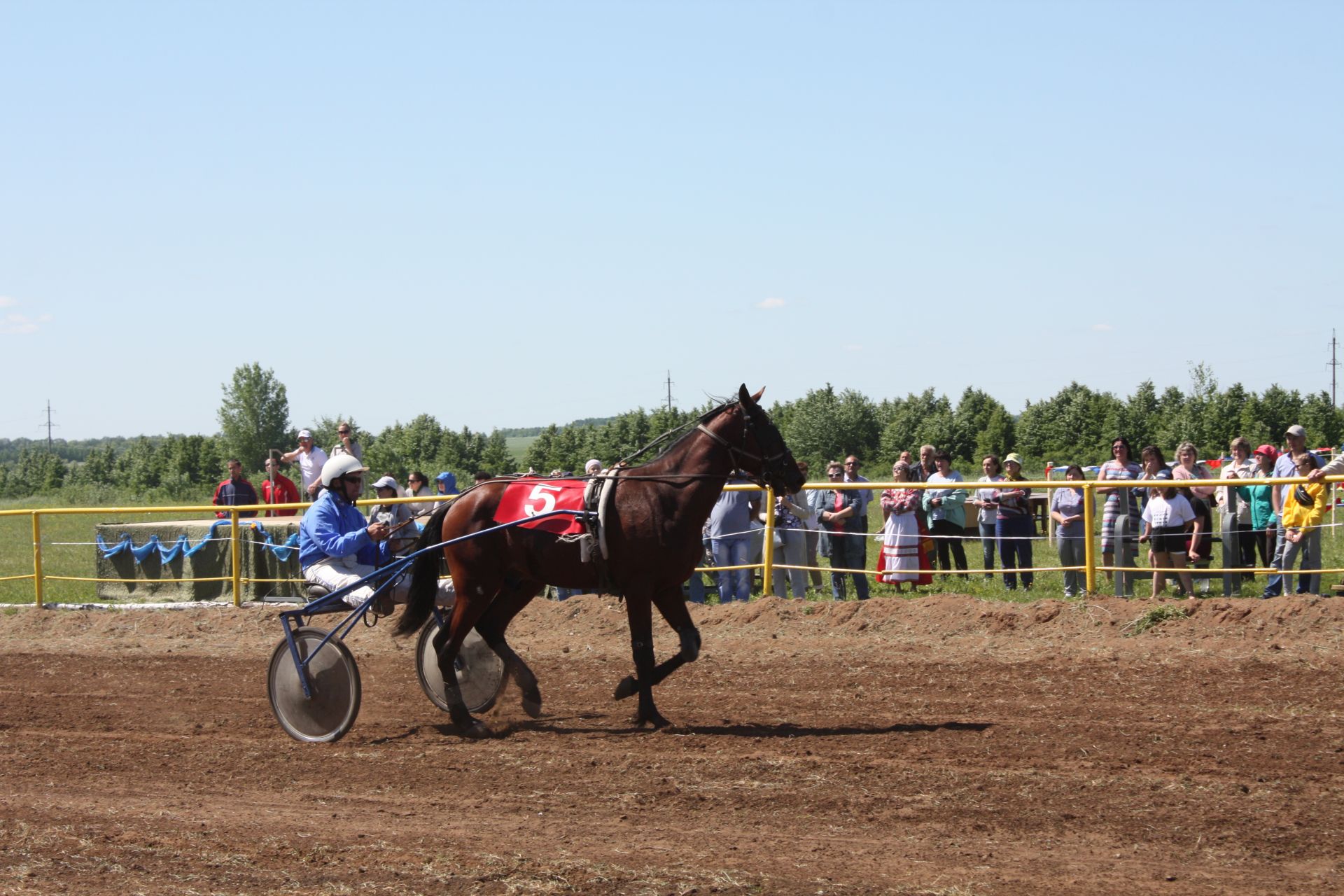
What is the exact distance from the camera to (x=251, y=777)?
7203 millimetres

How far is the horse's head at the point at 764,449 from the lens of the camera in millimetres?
8195

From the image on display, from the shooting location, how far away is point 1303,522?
37.9 ft

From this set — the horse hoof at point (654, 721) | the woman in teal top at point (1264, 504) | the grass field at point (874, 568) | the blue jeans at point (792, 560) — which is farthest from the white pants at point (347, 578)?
the woman in teal top at point (1264, 504)

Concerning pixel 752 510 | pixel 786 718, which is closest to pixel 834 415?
pixel 752 510

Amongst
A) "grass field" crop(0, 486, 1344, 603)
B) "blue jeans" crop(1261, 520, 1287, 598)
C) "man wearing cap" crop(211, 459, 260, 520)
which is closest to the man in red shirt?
"man wearing cap" crop(211, 459, 260, 520)

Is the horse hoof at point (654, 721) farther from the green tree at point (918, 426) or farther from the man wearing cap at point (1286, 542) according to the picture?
the green tree at point (918, 426)

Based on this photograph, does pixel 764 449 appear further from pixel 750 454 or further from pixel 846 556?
pixel 846 556

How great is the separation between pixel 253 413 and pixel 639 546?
111 metres

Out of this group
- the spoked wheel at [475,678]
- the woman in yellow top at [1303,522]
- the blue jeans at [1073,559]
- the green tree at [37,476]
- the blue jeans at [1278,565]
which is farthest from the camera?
the green tree at [37,476]

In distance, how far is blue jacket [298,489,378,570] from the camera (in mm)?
8320

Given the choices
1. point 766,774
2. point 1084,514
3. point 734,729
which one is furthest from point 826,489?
point 766,774

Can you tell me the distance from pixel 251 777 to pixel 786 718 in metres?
3.43

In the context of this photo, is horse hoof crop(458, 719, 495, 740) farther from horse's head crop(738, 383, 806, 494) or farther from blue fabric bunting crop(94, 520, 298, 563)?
blue fabric bunting crop(94, 520, 298, 563)

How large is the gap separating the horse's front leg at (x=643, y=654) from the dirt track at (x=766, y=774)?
9.1 inches
